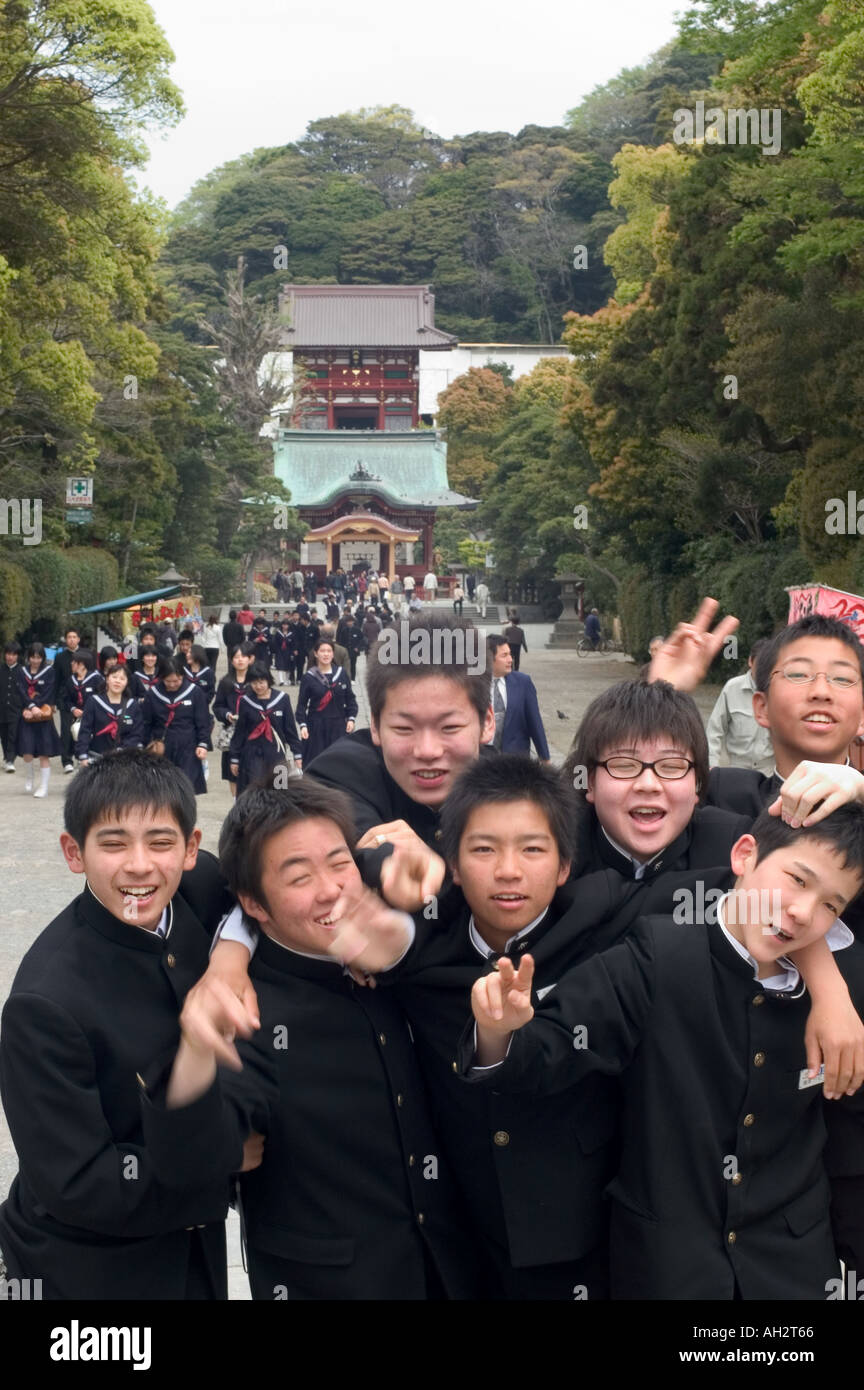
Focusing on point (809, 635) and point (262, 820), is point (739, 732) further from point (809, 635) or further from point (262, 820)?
point (262, 820)

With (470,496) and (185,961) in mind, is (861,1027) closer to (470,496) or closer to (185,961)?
(185,961)

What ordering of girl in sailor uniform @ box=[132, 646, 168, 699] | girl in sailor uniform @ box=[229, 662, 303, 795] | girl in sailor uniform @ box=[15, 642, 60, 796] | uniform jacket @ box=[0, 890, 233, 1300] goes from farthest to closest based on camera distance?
girl in sailor uniform @ box=[15, 642, 60, 796]
girl in sailor uniform @ box=[132, 646, 168, 699]
girl in sailor uniform @ box=[229, 662, 303, 795]
uniform jacket @ box=[0, 890, 233, 1300]

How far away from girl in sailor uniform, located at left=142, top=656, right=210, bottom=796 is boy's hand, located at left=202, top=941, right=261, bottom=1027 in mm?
8911

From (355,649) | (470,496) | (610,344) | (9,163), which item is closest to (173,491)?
(355,649)

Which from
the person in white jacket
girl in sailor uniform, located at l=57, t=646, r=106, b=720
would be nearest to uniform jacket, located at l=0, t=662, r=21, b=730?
girl in sailor uniform, located at l=57, t=646, r=106, b=720

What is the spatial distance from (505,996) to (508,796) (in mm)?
405

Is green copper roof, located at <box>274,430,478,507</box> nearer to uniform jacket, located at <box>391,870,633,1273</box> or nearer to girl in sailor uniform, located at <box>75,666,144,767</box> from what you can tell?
girl in sailor uniform, located at <box>75,666,144,767</box>

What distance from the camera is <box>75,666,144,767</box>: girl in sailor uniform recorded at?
11367 mm

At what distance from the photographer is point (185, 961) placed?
2502 mm

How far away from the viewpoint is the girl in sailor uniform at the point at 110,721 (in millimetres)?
11367

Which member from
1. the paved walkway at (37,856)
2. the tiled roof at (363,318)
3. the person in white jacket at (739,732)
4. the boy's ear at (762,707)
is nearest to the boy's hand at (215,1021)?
the boy's ear at (762,707)

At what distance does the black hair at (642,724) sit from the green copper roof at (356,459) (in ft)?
173

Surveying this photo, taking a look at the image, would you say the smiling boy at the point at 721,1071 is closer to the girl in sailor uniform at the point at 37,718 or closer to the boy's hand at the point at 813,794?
the boy's hand at the point at 813,794

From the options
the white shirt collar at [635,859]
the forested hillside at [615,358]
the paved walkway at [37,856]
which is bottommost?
the paved walkway at [37,856]
